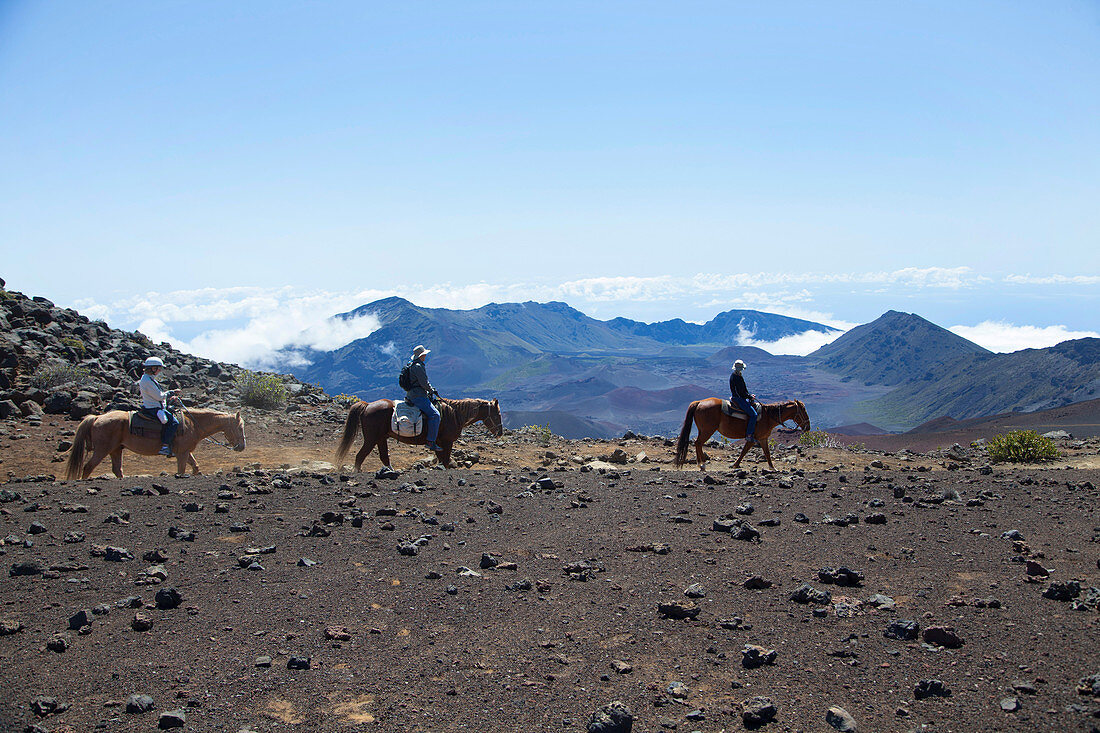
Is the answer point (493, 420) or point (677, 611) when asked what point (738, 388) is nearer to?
point (493, 420)

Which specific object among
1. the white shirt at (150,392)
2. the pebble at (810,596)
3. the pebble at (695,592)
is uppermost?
the white shirt at (150,392)

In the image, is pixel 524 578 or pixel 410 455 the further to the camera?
pixel 410 455

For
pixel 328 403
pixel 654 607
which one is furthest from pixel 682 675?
pixel 328 403

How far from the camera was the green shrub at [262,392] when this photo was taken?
2456 centimetres

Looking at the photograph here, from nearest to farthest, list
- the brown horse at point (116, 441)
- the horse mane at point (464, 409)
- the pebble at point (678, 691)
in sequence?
1. the pebble at point (678, 691)
2. the brown horse at point (116, 441)
3. the horse mane at point (464, 409)

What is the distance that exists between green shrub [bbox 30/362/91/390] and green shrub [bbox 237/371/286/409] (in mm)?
4653

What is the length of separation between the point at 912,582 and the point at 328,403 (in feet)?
76.5

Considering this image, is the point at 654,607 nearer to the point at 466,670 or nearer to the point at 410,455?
the point at 466,670

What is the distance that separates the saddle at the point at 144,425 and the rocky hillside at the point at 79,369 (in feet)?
22.1

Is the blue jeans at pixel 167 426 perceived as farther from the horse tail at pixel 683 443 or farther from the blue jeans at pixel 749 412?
the blue jeans at pixel 749 412

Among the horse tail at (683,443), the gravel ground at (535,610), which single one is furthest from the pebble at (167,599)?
the horse tail at (683,443)

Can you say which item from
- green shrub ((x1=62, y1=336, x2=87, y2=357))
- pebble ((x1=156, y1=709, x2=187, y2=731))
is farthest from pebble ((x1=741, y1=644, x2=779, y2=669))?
green shrub ((x1=62, y1=336, x2=87, y2=357))

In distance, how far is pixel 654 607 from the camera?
658 centimetres

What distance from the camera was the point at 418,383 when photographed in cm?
1526
